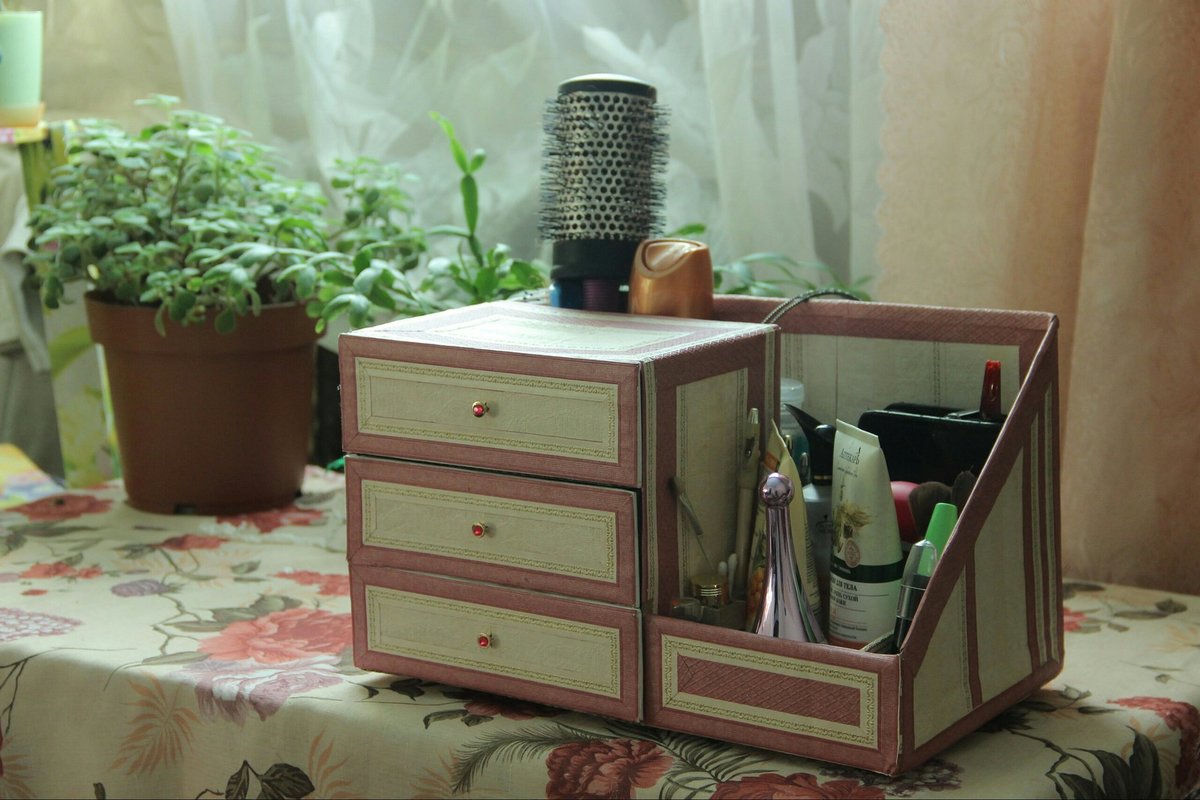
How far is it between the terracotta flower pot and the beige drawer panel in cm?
39

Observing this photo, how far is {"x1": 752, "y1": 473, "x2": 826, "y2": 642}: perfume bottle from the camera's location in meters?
0.63

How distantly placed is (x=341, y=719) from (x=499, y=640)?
96 mm

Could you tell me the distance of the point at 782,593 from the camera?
0.64 m

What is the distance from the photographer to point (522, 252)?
125 centimetres

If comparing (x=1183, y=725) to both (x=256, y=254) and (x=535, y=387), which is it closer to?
(x=535, y=387)

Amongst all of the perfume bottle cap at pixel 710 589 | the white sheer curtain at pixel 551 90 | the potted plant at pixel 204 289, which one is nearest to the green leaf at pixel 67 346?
the potted plant at pixel 204 289

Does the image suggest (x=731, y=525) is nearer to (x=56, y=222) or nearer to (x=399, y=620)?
(x=399, y=620)

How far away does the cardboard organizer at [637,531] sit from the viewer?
0.60 meters

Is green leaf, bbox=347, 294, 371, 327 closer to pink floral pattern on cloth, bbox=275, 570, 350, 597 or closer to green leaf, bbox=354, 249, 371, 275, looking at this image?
green leaf, bbox=354, 249, 371, 275

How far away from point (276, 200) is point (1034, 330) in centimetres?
64

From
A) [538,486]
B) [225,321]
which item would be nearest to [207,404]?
[225,321]

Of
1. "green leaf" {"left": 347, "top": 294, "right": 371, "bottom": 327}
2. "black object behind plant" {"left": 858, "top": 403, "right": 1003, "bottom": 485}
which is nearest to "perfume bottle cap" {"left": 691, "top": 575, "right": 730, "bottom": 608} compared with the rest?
"black object behind plant" {"left": 858, "top": 403, "right": 1003, "bottom": 485}

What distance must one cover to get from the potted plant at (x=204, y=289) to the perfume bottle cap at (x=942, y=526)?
16.8 inches

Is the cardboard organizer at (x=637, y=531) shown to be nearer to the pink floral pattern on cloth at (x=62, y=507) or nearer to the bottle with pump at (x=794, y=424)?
the bottle with pump at (x=794, y=424)
